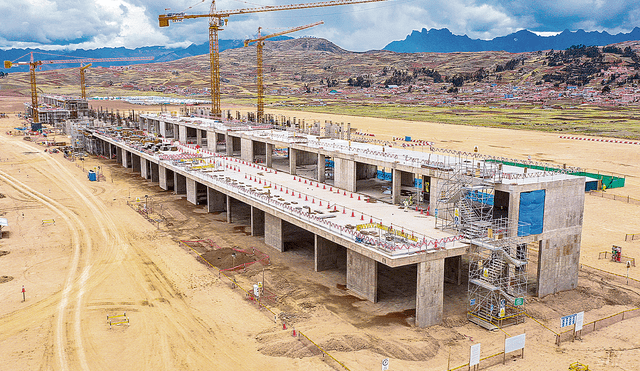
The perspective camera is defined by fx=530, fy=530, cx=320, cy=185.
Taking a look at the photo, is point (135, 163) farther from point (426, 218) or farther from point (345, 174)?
point (426, 218)

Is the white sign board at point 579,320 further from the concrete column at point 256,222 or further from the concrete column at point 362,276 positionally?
the concrete column at point 256,222

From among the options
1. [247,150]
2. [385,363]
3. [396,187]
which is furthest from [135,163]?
[385,363]

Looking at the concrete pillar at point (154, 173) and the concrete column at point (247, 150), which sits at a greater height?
the concrete column at point (247, 150)

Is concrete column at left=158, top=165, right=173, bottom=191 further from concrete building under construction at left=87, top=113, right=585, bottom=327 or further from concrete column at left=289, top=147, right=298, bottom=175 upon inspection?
concrete column at left=289, top=147, right=298, bottom=175

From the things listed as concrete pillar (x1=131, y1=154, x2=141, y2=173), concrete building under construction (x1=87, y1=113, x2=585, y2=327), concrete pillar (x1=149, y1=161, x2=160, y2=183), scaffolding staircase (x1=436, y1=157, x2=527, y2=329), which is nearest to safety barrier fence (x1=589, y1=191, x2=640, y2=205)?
concrete building under construction (x1=87, y1=113, x2=585, y2=327)

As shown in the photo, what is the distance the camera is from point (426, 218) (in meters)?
33.5

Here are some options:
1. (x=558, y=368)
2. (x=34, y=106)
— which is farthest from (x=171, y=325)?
(x=34, y=106)

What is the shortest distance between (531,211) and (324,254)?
40.6ft

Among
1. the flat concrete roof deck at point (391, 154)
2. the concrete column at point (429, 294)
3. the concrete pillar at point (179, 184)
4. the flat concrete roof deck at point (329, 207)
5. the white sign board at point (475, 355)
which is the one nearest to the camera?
the white sign board at point (475, 355)

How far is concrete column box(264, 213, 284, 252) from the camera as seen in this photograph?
36812mm

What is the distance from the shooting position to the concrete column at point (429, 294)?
25203mm

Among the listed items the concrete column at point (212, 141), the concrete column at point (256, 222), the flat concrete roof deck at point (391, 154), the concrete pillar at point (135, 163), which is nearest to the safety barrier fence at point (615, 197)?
the flat concrete roof deck at point (391, 154)

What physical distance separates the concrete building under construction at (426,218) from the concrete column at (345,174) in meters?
0.09

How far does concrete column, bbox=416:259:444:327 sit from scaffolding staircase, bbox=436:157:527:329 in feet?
5.96
